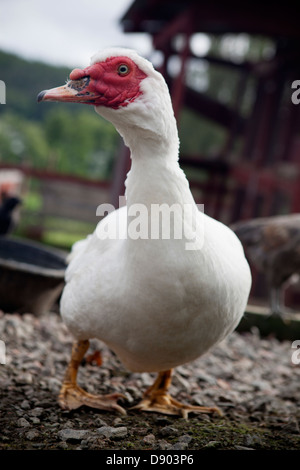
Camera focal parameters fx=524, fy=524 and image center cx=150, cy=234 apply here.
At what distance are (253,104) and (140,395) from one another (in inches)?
293

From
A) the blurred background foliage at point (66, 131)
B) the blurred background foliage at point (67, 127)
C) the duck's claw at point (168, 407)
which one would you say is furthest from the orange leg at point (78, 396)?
the blurred background foliage at point (67, 127)

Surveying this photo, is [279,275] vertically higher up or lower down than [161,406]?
higher up

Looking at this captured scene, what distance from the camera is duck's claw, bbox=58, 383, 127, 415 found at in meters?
2.56

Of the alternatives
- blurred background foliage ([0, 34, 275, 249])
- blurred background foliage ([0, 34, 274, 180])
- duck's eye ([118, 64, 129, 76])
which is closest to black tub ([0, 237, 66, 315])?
duck's eye ([118, 64, 129, 76])

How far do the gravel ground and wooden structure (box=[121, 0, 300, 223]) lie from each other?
3587 millimetres

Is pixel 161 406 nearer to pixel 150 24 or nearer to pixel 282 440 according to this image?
pixel 282 440

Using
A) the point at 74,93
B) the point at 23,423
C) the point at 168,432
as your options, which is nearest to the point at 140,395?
the point at 168,432

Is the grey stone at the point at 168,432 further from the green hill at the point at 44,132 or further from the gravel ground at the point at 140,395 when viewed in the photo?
the green hill at the point at 44,132

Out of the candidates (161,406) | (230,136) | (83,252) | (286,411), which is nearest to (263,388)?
(286,411)

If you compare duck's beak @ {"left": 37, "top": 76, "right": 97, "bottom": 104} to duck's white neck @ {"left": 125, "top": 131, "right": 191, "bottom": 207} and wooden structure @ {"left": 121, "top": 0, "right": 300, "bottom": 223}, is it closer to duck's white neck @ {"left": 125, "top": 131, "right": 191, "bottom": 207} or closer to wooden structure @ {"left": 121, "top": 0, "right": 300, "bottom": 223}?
duck's white neck @ {"left": 125, "top": 131, "right": 191, "bottom": 207}

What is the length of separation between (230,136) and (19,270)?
6.50 metres

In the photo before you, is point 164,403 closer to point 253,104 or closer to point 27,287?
point 27,287

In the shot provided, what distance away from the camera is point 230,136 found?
9.73 meters

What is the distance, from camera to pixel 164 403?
2725mm
